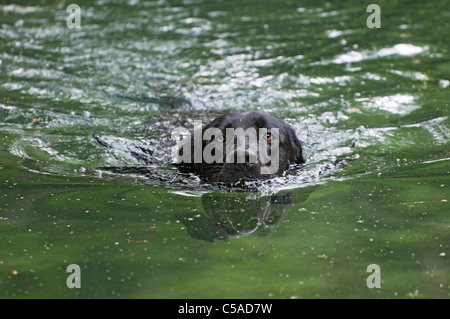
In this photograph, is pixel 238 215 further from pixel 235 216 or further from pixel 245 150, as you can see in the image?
pixel 245 150

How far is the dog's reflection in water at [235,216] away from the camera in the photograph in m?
4.21

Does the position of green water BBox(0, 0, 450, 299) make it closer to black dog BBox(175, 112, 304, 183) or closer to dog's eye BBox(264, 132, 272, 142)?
black dog BBox(175, 112, 304, 183)

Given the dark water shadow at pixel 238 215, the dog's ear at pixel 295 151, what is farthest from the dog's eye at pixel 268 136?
the dark water shadow at pixel 238 215

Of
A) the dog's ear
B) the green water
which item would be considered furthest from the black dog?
the green water

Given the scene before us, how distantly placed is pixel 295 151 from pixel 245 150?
1258 millimetres

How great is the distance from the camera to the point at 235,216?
456 cm

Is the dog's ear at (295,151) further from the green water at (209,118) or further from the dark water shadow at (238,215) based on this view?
the dark water shadow at (238,215)

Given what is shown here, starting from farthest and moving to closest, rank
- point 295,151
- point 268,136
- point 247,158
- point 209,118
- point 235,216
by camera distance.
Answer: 1. point 209,118
2. point 295,151
3. point 268,136
4. point 247,158
5. point 235,216

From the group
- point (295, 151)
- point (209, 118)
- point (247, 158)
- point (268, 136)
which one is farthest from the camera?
point (209, 118)

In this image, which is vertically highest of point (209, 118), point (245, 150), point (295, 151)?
point (209, 118)

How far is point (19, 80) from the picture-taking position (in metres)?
8.58

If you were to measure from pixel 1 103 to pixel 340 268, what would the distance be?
5.65m

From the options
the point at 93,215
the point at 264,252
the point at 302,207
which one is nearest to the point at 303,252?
the point at 264,252

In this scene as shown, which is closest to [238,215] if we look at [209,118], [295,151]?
[295,151]
